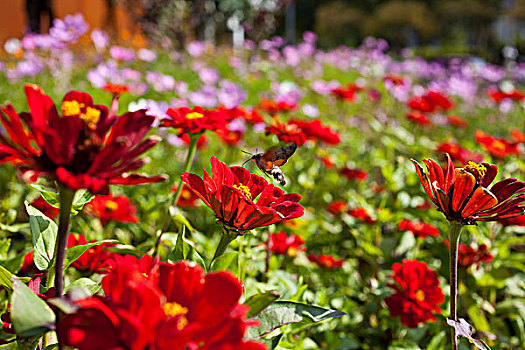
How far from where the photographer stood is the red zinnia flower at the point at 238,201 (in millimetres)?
649

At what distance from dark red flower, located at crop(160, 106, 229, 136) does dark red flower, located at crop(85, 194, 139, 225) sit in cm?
58

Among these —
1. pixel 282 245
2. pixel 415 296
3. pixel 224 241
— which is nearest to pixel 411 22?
pixel 282 245

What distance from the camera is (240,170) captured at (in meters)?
0.76

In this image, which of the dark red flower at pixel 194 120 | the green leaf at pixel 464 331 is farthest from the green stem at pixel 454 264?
the dark red flower at pixel 194 120

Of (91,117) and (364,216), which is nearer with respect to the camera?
(91,117)

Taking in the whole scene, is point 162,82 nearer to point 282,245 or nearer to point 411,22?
point 282,245

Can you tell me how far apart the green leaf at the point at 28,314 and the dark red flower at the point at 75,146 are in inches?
5.0

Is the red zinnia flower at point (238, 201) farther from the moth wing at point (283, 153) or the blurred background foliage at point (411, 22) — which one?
the blurred background foliage at point (411, 22)

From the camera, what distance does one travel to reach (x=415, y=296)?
1216 millimetres

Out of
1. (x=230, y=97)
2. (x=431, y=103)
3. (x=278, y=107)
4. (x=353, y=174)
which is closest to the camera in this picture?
(x=278, y=107)

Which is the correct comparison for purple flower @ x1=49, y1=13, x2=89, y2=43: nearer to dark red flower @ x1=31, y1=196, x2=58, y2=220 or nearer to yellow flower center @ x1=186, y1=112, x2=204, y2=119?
dark red flower @ x1=31, y1=196, x2=58, y2=220

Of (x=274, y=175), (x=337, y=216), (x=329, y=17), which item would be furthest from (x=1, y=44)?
(x=329, y=17)

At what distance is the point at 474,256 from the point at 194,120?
1.01 meters

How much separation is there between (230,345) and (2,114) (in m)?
0.37
